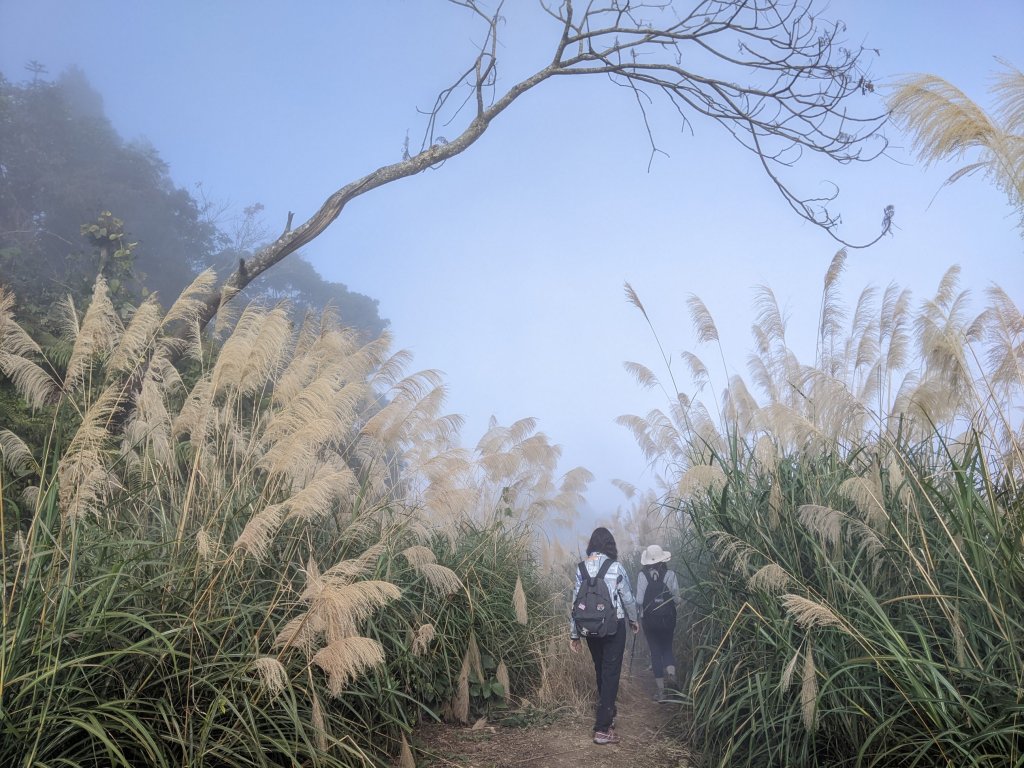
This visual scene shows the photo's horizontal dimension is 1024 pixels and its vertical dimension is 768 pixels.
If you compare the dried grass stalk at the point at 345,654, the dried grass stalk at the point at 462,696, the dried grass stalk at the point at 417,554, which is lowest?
the dried grass stalk at the point at 462,696

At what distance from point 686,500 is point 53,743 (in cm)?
464

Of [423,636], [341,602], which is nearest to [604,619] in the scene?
[423,636]

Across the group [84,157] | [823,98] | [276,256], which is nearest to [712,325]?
[823,98]

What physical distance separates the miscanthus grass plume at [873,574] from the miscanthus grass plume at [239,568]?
1965mm

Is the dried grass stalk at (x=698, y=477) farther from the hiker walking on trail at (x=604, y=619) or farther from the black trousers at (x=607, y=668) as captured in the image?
the black trousers at (x=607, y=668)

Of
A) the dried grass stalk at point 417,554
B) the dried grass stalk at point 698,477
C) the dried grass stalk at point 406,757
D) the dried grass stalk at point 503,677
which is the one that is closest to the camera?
the dried grass stalk at point 698,477

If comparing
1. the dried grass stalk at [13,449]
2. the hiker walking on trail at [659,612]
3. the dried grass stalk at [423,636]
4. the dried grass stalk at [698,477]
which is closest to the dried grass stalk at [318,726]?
the dried grass stalk at [423,636]

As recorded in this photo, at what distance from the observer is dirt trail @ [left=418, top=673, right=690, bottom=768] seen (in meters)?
5.19

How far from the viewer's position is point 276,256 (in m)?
7.68

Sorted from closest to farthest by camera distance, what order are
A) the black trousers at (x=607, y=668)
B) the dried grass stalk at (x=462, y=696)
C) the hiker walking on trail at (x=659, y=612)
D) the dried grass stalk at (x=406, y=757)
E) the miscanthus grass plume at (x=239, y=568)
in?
the miscanthus grass plume at (x=239, y=568), the dried grass stalk at (x=406, y=757), the dried grass stalk at (x=462, y=696), the black trousers at (x=607, y=668), the hiker walking on trail at (x=659, y=612)

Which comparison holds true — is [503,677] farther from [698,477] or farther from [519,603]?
[698,477]

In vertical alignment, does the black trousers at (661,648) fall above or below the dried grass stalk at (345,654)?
below

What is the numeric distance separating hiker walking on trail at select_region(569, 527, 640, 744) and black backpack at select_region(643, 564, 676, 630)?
66 cm

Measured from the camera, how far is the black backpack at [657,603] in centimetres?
711
